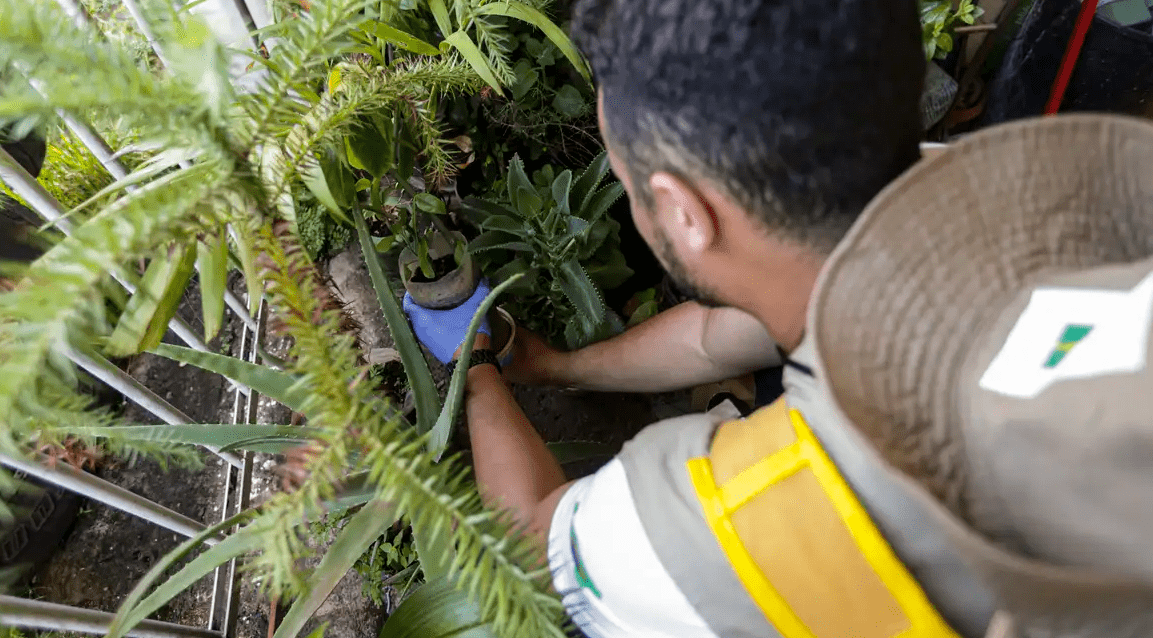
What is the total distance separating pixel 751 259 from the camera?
25.6 inches

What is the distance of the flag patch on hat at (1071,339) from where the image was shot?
1.07 feet

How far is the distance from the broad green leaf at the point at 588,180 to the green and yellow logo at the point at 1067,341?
932 millimetres

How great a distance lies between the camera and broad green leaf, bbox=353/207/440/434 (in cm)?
86

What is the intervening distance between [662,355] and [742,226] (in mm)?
565

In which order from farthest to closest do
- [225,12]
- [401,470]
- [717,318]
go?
1. [717,318]
2. [225,12]
3. [401,470]

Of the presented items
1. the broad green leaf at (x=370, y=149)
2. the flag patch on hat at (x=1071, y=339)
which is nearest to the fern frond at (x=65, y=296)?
the broad green leaf at (x=370, y=149)

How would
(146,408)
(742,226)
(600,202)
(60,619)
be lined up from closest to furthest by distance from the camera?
(742,226), (60,619), (146,408), (600,202)

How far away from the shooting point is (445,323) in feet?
3.78

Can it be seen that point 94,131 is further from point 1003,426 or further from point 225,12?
point 1003,426

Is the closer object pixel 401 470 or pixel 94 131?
pixel 401 470

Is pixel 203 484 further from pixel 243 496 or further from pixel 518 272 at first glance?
pixel 518 272

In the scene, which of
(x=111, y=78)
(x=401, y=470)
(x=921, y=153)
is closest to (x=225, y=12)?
(x=111, y=78)

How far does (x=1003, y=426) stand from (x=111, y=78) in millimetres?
540

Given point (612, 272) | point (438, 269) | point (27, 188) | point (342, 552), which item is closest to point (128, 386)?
point (27, 188)
